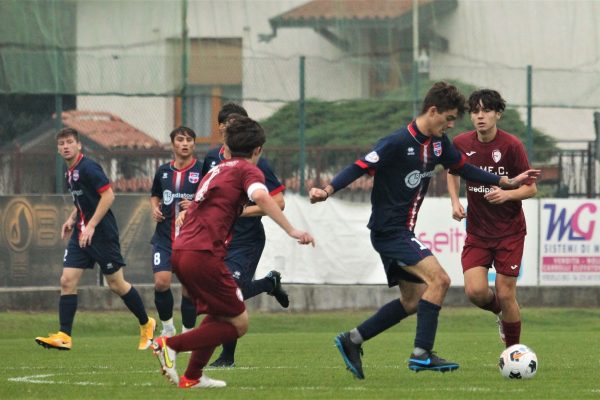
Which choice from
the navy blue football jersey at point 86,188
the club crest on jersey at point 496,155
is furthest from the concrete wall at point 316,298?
the club crest on jersey at point 496,155

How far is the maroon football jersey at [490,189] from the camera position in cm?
1140

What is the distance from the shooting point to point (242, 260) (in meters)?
11.5

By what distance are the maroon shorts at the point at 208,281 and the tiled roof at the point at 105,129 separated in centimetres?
1074

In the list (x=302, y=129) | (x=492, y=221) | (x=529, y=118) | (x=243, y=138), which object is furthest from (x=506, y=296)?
(x=529, y=118)

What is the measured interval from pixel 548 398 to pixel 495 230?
2779mm

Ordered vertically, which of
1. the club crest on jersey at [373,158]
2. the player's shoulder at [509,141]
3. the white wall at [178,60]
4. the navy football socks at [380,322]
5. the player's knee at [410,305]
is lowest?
the navy football socks at [380,322]

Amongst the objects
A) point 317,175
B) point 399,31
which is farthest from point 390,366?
point 399,31

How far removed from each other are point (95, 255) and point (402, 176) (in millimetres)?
5153

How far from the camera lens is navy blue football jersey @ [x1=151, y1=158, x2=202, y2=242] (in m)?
14.0

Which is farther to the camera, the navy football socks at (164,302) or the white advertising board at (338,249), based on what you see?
the white advertising board at (338,249)

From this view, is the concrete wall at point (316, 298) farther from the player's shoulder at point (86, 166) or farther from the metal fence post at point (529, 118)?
the player's shoulder at point (86, 166)

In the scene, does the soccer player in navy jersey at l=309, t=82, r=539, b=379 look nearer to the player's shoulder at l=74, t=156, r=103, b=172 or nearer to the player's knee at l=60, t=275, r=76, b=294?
the player's shoulder at l=74, t=156, r=103, b=172

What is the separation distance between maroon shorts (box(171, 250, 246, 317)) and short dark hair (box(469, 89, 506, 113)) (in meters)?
3.17

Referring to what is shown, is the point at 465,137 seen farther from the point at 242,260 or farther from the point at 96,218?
the point at 96,218
